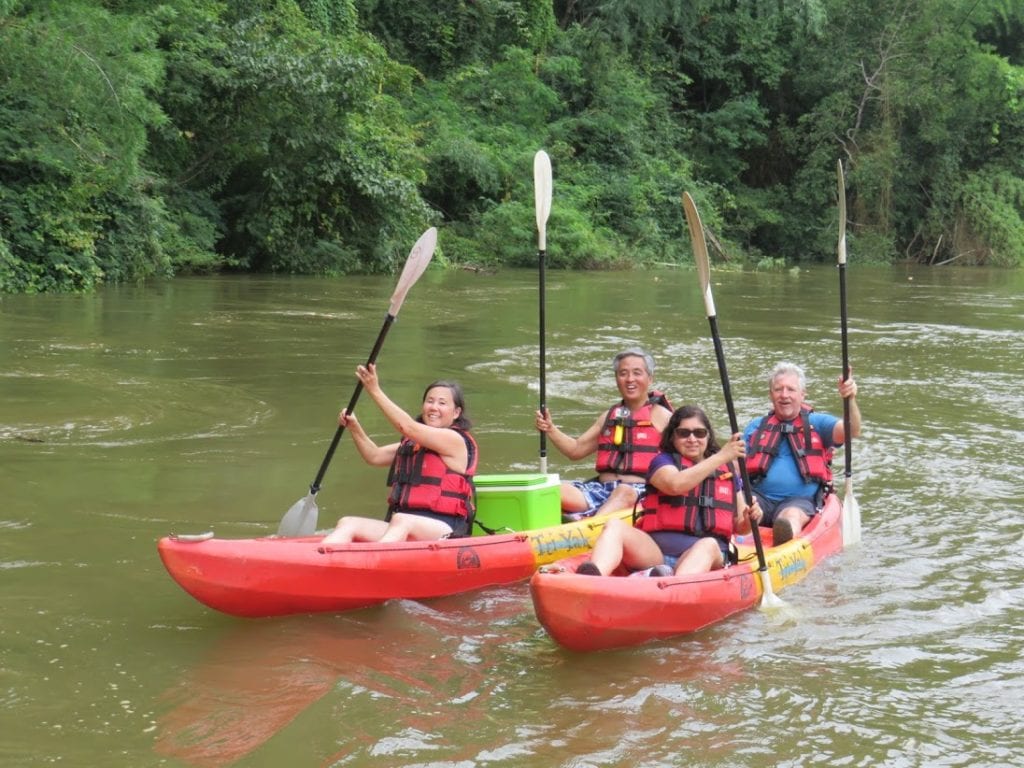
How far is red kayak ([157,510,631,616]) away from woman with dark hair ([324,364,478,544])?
4.6 inches

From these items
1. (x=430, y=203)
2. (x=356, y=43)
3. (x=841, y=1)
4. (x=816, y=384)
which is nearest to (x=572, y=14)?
(x=841, y=1)

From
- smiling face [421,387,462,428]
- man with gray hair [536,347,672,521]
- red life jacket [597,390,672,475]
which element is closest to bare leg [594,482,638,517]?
man with gray hair [536,347,672,521]

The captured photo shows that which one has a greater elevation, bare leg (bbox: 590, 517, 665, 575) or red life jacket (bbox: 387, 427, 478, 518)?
red life jacket (bbox: 387, 427, 478, 518)

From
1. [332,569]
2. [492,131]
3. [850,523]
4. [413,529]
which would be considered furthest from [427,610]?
[492,131]

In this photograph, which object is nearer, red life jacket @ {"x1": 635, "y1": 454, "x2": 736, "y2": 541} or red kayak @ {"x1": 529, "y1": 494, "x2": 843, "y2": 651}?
red kayak @ {"x1": 529, "y1": 494, "x2": 843, "y2": 651}

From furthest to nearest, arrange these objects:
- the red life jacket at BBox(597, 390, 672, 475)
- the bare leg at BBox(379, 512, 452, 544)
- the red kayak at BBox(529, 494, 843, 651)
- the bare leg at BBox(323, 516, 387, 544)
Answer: the red life jacket at BBox(597, 390, 672, 475), the bare leg at BBox(379, 512, 452, 544), the bare leg at BBox(323, 516, 387, 544), the red kayak at BBox(529, 494, 843, 651)

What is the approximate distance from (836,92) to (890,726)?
29.3 m

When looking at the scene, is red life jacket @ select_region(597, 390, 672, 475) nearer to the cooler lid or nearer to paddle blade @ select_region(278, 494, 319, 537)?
the cooler lid

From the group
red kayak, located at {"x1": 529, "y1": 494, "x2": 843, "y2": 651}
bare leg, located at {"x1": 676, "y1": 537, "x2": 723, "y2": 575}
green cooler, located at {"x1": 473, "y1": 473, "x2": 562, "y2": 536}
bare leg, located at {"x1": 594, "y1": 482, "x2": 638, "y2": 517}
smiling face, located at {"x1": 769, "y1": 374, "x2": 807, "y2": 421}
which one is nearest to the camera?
red kayak, located at {"x1": 529, "y1": 494, "x2": 843, "y2": 651}

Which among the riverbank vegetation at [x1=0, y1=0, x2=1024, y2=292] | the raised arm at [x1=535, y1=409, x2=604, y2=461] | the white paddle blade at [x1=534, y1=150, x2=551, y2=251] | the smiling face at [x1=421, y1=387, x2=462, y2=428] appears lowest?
the raised arm at [x1=535, y1=409, x2=604, y2=461]

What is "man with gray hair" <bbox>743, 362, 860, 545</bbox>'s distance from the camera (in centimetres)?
567

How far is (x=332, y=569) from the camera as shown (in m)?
4.37

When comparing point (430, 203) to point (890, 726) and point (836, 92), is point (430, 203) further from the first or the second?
point (890, 726)

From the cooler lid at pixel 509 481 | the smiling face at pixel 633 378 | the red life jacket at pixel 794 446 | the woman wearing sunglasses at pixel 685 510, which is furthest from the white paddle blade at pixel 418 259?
the red life jacket at pixel 794 446
